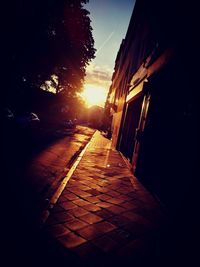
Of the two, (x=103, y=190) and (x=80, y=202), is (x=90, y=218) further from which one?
(x=103, y=190)

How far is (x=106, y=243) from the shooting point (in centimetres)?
293

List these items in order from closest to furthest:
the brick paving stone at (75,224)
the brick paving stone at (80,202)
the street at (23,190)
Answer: the street at (23,190) → the brick paving stone at (75,224) → the brick paving stone at (80,202)

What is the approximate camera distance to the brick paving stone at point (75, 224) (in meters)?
3.18

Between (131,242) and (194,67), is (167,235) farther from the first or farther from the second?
(194,67)

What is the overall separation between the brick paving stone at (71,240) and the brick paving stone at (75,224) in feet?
0.60

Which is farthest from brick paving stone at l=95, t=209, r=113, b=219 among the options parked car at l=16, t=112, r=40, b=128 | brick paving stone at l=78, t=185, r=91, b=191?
parked car at l=16, t=112, r=40, b=128

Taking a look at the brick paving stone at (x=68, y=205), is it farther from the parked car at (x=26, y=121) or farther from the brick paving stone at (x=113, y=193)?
the parked car at (x=26, y=121)

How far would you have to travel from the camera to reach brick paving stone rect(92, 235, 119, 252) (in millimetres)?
2818

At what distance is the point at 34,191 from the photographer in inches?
172

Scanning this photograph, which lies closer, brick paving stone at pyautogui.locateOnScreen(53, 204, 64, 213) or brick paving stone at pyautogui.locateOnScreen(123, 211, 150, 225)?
brick paving stone at pyautogui.locateOnScreen(53, 204, 64, 213)

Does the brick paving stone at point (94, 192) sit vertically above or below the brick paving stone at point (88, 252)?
above

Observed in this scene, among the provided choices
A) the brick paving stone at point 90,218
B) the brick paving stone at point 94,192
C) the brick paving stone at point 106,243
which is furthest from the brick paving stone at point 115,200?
the brick paving stone at point 106,243

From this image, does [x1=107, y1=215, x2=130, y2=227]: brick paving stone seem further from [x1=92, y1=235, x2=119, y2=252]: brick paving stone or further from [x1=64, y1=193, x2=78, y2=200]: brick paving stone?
[x1=64, y1=193, x2=78, y2=200]: brick paving stone

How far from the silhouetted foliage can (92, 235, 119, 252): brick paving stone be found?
12.2 metres
